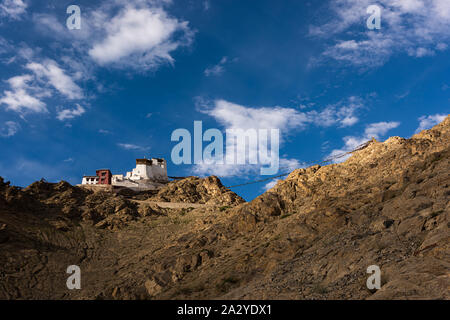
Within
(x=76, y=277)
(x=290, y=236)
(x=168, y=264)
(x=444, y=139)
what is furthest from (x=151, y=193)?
(x=444, y=139)

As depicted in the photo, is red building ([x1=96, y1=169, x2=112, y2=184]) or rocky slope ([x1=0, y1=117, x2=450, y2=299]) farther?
red building ([x1=96, y1=169, x2=112, y2=184])

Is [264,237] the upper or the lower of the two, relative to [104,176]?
lower

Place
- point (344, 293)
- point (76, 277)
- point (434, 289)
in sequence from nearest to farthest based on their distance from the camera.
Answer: point (434, 289)
point (344, 293)
point (76, 277)

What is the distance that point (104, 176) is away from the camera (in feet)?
259

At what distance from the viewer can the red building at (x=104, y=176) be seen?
7799 centimetres

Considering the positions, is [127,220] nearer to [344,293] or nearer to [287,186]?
[287,186]

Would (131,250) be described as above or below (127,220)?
below

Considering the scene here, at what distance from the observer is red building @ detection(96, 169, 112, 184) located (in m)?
78.0

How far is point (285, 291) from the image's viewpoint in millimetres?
21906

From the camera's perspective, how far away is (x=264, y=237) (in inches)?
1468

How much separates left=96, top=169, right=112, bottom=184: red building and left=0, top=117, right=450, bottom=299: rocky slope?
372 inches

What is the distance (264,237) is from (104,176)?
5051 centimetres

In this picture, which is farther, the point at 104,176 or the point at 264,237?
the point at 104,176
